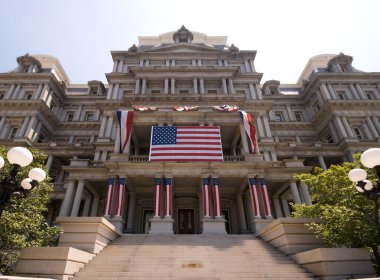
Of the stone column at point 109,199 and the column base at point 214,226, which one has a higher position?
the stone column at point 109,199

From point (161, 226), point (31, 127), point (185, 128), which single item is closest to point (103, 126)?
point (31, 127)

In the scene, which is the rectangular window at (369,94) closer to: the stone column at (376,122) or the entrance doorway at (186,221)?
the stone column at (376,122)

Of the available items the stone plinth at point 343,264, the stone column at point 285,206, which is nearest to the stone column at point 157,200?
the stone plinth at point 343,264

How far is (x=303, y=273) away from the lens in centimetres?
915

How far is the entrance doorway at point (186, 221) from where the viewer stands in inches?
891

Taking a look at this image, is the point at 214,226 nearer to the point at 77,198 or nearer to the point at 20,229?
the point at 20,229

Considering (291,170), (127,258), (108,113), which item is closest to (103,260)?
(127,258)

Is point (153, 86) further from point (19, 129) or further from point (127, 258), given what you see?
point (127, 258)

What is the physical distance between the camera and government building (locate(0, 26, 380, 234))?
783 inches

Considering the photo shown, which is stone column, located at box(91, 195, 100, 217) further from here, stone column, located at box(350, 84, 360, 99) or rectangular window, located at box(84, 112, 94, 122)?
stone column, located at box(350, 84, 360, 99)

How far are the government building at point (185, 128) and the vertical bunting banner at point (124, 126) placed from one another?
0.30 feet

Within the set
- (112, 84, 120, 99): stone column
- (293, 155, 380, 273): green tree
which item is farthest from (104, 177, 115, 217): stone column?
(112, 84, 120, 99): stone column

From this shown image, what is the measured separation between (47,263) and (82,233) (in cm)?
293

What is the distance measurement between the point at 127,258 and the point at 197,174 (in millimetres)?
9880
